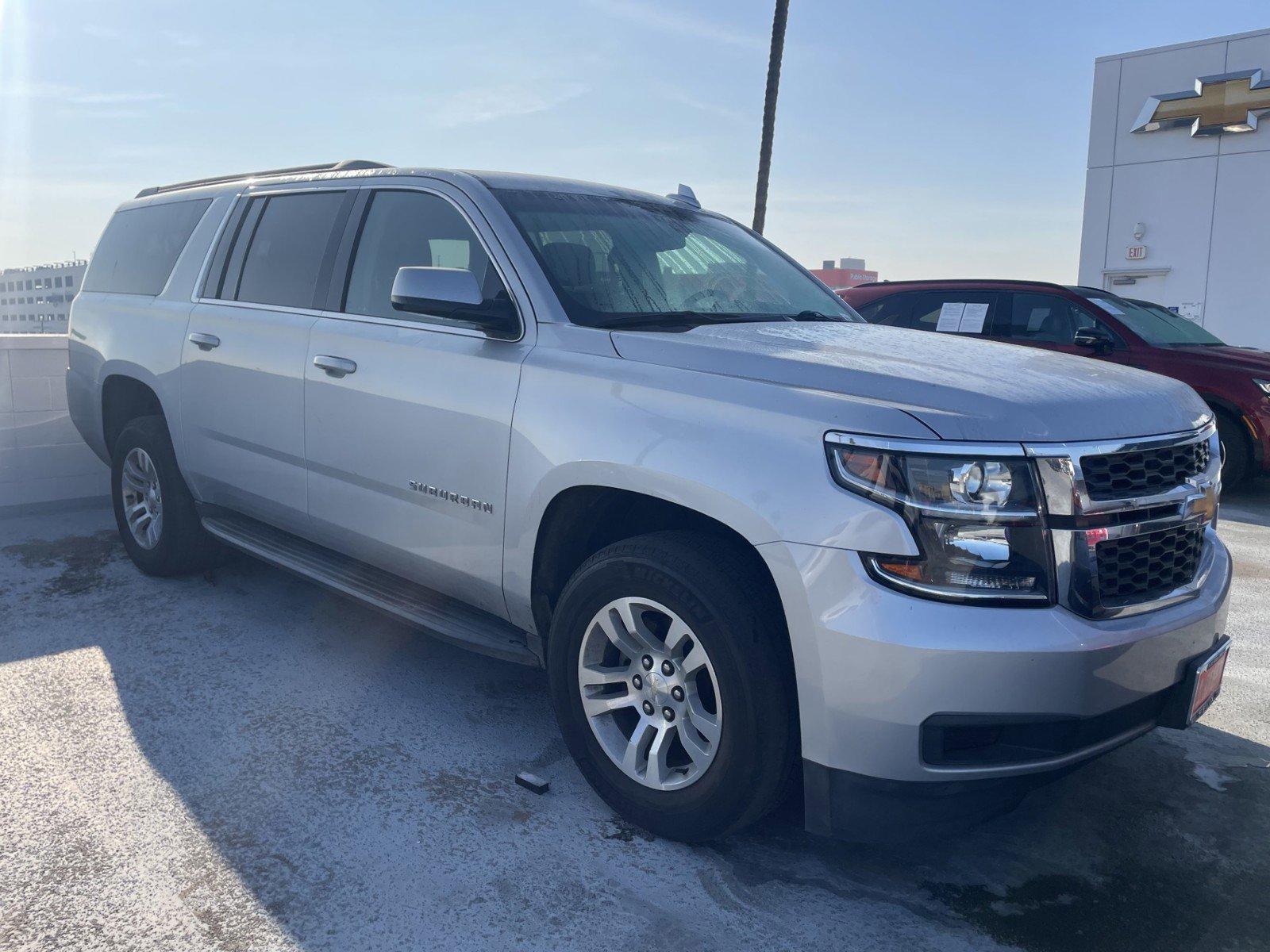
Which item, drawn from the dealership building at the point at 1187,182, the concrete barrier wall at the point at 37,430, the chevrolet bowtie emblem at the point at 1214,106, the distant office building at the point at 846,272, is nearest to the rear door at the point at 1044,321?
the concrete barrier wall at the point at 37,430

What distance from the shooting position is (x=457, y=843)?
2850 millimetres

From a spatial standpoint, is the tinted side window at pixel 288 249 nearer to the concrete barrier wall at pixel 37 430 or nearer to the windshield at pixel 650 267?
the windshield at pixel 650 267

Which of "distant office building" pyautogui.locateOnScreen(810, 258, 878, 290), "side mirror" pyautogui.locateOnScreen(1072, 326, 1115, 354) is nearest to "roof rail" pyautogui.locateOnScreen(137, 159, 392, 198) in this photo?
"side mirror" pyautogui.locateOnScreen(1072, 326, 1115, 354)

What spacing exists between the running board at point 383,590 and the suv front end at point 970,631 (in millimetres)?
1205

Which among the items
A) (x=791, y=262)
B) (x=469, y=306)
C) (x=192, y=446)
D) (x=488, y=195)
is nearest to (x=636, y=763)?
(x=469, y=306)

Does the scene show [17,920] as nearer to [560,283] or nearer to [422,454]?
[422,454]

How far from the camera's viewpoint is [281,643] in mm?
4422

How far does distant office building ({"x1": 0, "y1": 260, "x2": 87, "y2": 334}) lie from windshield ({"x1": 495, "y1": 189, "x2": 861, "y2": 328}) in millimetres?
3605

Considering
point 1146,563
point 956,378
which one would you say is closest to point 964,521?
point 956,378

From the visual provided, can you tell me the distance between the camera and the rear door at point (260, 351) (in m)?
4.05

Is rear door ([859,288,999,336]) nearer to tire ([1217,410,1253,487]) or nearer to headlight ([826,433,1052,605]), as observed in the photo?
tire ([1217,410,1253,487])

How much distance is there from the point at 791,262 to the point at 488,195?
1.48 meters

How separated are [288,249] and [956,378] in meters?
2.95

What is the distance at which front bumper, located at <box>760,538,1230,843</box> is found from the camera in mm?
2252
